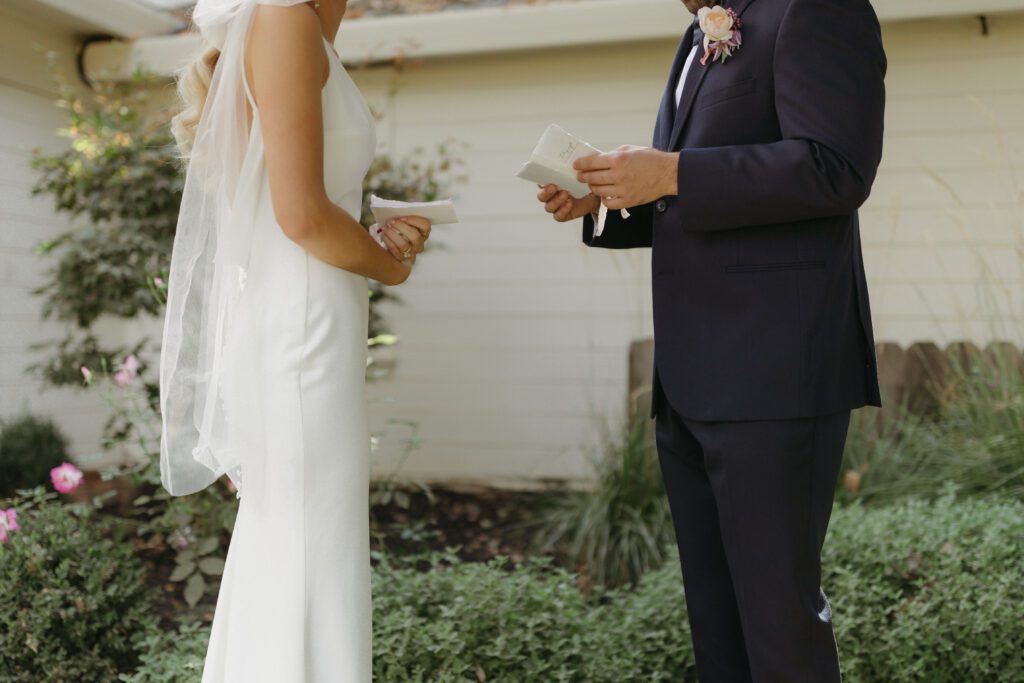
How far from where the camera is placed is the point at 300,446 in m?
1.89

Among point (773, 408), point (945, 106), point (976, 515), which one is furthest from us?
point (945, 106)

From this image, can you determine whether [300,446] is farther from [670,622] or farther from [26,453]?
[26,453]

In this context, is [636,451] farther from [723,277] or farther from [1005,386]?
[723,277]

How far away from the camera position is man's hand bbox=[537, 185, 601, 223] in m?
2.19

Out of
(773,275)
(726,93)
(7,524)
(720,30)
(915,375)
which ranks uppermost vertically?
(720,30)

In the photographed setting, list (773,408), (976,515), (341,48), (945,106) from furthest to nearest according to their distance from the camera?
(341,48)
(945,106)
(976,515)
(773,408)

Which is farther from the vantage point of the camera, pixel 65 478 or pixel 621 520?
pixel 621 520

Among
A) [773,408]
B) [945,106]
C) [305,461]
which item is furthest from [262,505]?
[945,106]

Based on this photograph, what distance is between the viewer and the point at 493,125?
19.6 feet

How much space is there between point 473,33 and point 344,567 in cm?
439

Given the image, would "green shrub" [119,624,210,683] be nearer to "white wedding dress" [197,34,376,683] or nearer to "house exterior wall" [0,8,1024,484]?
"white wedding dress" [197,34,376,683]

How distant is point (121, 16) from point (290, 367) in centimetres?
486

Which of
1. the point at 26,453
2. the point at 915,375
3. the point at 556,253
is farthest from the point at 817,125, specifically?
the point at 26,453

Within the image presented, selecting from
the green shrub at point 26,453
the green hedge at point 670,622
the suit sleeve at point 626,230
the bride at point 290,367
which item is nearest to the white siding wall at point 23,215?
the green shrub at point 26,453
